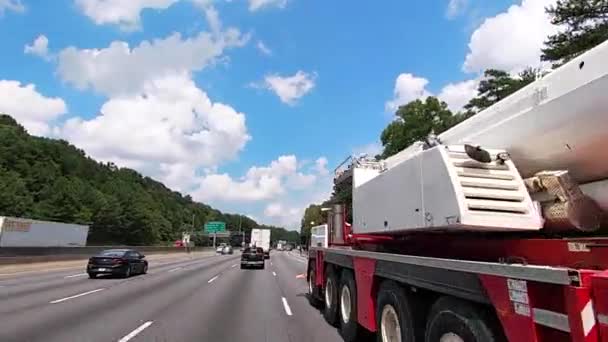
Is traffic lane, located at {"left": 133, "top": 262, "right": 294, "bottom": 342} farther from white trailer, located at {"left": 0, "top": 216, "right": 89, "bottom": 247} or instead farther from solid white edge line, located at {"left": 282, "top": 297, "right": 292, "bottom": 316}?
white trailer, located at {"left": 0, "top": 216, "right": 89, "bottom": 247}

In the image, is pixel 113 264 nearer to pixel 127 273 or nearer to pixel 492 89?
pixel 127 273

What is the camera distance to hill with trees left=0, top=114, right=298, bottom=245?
96375mm

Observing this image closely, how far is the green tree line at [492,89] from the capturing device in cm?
2509

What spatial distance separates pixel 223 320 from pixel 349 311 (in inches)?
136

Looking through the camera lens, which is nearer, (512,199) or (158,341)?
(512,199)

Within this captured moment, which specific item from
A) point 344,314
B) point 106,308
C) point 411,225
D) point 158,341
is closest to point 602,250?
point 411,225

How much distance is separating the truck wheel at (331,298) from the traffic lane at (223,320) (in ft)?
3.15

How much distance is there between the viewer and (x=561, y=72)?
4.44m

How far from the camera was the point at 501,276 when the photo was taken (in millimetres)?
3896

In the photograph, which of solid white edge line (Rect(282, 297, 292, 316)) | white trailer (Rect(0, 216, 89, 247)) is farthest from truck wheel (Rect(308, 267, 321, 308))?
white trailer (Rect(0, 216, 89, 247))

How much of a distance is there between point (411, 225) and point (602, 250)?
261 cm

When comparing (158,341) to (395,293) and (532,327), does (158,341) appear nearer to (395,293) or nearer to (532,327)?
(395,293)

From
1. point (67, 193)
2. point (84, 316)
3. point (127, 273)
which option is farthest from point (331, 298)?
point (67, 193)

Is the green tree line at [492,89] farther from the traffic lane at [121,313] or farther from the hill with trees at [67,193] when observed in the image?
the hill with trees at [67,193]
